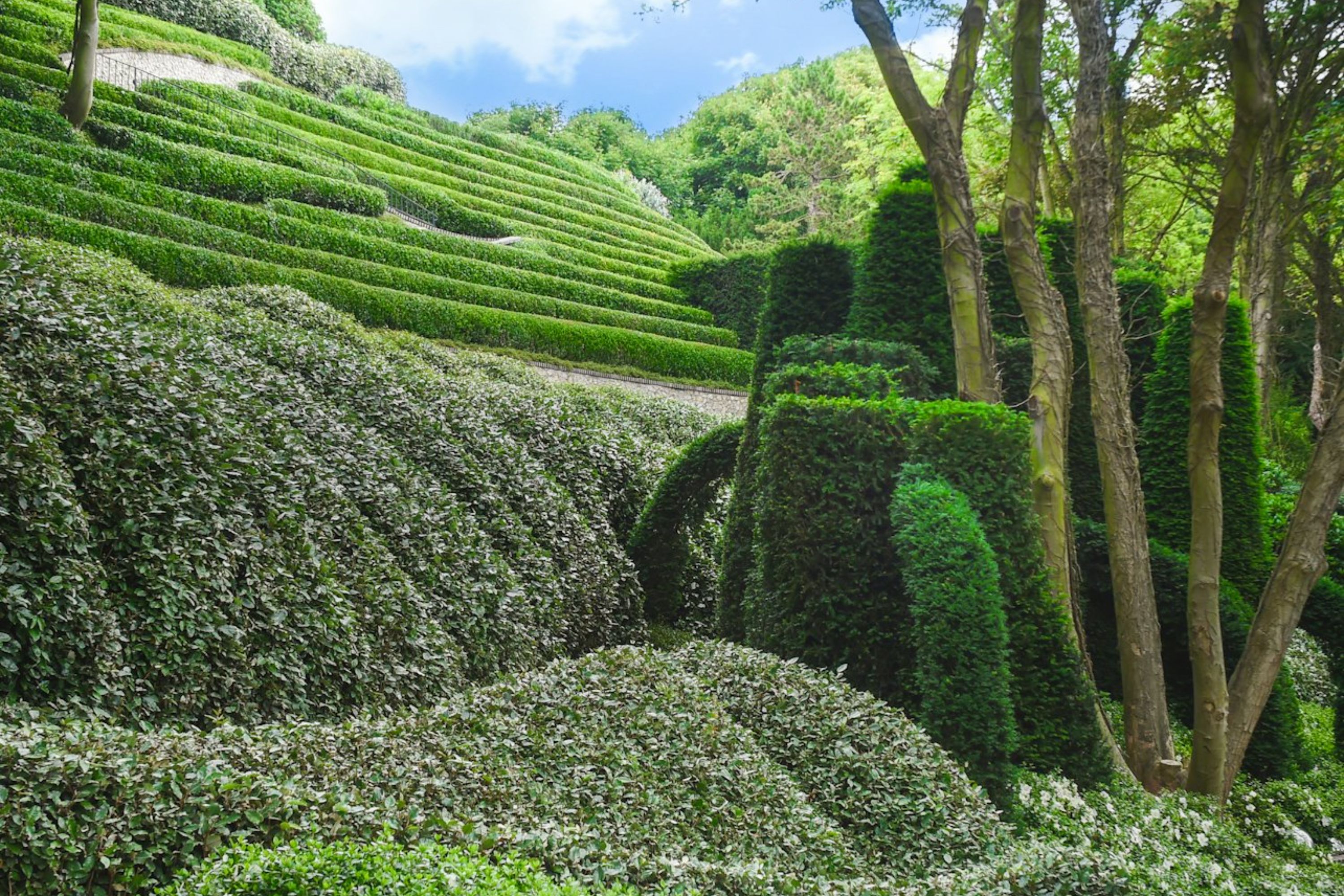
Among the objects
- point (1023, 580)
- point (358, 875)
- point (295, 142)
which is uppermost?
point (295, 142)

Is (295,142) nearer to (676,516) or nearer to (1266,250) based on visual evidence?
(676,516)

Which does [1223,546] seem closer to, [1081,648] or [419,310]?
[1081,648]

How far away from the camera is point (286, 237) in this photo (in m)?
17.8

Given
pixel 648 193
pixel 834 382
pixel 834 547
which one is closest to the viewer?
pixel 834 547

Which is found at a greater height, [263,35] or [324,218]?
[263,35]

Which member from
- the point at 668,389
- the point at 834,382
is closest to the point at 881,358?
the point at 834,382

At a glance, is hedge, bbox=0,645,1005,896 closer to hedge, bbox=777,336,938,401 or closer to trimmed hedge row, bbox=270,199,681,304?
hedge, bbox=777,336,938,401

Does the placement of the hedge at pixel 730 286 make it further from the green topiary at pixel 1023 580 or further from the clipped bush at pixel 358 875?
the clipped bush at pixel 358 875

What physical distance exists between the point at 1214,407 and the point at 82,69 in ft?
59.9

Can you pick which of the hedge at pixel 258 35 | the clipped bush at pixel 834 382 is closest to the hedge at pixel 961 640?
the clipped bush at pixel 834 382

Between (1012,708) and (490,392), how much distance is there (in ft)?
21.2

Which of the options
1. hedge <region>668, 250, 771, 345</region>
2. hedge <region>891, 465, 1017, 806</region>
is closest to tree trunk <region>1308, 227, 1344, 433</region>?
hedge <region>668, 250, 771, 345</region>

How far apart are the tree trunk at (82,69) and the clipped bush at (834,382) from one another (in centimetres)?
1495

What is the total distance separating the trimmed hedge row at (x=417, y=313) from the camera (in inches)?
532
